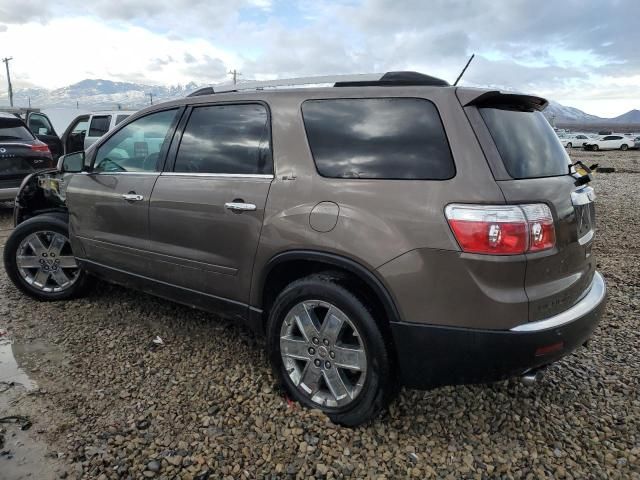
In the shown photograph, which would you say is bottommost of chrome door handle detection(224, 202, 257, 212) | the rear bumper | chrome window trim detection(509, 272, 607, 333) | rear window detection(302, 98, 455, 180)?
the rear bumper

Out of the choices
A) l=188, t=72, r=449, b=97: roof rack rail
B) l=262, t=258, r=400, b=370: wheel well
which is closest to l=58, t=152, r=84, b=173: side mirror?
l=188, t=72, r=449, b=97: roof rack rail

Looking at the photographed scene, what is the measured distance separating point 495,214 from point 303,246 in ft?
3.13

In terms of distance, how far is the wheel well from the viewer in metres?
2.24

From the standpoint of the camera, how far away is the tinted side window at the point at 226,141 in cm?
279

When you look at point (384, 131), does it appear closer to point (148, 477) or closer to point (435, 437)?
point (435, 437)

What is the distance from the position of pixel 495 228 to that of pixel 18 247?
4.03 meters

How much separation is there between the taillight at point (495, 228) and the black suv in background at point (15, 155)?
24.5 feet

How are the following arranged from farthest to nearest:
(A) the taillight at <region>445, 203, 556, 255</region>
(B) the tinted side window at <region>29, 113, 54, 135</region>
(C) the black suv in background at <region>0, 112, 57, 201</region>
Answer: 1. (B) the tinted side window at <region>29, 113, 54, 135</region>
2. (C) the black suv in background at <region>0, 112, 57, 201</region>
3. (A) the taillight at <region>445, 203, 556, 255</region>

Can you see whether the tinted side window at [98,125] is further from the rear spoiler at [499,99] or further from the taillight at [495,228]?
the taillight at [495,228]

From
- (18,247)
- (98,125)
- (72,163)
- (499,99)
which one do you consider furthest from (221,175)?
(98,125)

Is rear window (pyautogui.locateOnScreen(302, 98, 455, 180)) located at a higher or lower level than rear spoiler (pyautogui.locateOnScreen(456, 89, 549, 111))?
lower

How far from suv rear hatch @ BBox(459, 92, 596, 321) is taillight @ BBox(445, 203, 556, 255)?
0.05m

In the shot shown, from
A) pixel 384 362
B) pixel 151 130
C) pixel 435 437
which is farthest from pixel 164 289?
pixel 435 437

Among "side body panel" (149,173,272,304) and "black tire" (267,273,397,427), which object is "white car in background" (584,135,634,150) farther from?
"black tire" (267,273,397,427)
